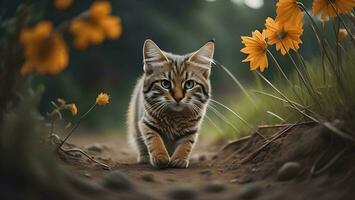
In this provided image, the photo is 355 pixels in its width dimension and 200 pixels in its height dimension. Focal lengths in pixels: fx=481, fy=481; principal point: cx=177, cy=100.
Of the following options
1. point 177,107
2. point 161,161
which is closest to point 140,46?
point 177,107

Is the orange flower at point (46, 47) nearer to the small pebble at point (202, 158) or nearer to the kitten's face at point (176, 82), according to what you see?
the kitten's face at point (176, 82)

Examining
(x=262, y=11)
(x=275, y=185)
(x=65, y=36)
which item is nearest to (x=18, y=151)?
(x=65, y=36)

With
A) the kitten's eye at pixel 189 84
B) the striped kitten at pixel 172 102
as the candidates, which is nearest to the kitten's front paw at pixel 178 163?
the striped kitten at pixel 172 102

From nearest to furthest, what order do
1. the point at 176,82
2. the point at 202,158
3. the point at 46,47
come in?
the point at 46,47 → the point at 176,82 → the point at 202,158

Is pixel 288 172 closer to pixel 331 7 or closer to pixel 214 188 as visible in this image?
pixel 214 188

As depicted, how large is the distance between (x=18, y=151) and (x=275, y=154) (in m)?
1.56

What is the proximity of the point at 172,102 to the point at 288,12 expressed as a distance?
97 cm

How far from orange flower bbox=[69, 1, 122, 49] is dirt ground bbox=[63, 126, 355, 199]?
646 millimetres

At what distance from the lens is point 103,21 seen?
5.60 feet

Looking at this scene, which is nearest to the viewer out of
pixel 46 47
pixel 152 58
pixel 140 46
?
pixel 46 47

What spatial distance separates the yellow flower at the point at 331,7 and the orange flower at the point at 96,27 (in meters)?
1.25

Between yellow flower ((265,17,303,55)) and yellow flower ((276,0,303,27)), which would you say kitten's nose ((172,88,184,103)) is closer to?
yellow flower ((265,17,303,55))

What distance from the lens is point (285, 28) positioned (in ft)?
9.19

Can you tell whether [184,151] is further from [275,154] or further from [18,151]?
[18,151]
